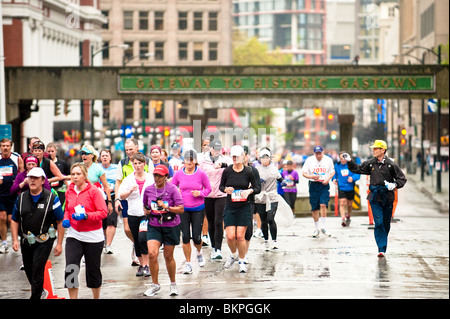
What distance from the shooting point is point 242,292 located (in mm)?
13742

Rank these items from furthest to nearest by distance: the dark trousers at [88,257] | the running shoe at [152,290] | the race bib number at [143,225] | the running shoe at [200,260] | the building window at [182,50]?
the building window at [182,50] < the running shoe at [200,260] < the race bib number at [143,225] < the running shoe at [152,290] < the dark trousers at [88,257]

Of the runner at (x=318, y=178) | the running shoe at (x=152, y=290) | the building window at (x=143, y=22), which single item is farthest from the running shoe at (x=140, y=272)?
the building window at (x=143, y=22)

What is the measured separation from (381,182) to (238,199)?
9.39ft

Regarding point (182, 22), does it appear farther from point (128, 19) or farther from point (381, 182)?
point (381, 182)

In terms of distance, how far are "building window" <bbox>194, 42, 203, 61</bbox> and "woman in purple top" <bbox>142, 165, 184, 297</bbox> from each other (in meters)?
95.1

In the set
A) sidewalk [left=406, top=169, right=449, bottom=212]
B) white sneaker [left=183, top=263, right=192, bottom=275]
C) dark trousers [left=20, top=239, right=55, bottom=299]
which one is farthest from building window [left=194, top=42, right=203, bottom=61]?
dark trousers [left=20, top=239, right=55, bottom=299]

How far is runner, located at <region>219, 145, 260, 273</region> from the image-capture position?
1598 cm

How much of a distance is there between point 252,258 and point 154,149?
2576mm

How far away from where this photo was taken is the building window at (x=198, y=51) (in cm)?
10788

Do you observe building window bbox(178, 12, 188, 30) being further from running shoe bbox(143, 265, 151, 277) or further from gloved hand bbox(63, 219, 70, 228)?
gloved hand bbox(63, 219, 70, 228)

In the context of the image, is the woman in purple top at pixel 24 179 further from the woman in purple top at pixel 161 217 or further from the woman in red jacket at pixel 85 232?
the woman in red jacket at pixel 85 232

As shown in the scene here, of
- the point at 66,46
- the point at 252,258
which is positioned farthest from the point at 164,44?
the point at 252,258

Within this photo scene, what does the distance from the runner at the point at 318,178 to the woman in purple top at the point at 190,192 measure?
5887mm

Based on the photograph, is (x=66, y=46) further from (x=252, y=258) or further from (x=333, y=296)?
(x=333, y=296)
